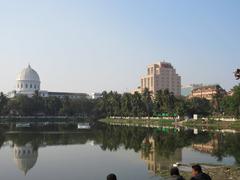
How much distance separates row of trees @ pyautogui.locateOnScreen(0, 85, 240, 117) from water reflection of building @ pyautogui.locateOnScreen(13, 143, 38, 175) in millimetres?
60269

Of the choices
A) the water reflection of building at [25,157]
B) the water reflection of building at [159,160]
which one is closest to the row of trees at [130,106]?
the water reflection of building at [159,160]

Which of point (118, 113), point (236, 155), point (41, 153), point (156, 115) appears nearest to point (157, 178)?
point (236, 155)

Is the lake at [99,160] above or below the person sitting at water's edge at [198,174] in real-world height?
below

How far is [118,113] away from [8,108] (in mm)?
48936

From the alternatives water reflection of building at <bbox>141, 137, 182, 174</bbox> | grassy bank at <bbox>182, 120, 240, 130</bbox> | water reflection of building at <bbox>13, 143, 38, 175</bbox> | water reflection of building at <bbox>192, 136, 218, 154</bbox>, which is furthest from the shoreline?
water reflection of building at <bbox>13, 143, 38, 175</bbox>

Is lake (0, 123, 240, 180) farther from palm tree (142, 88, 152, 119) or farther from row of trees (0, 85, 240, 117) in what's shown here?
palm tree (142, 88, 152, 119)

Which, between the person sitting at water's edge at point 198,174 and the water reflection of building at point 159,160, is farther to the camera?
the water reflection of building at point 159,160

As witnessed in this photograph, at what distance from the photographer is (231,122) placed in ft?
317

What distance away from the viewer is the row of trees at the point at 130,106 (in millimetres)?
120500

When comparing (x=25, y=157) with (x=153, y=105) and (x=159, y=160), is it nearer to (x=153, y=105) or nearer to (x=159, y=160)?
(x=159, y=160)

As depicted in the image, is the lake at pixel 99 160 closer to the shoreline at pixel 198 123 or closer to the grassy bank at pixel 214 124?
the grassy bank at pixel 214 124

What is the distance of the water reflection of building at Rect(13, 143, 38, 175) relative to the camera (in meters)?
36.2

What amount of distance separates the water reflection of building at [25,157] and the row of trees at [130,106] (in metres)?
60.3

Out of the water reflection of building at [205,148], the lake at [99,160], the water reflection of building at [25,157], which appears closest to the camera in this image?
the lake at [99,160]
